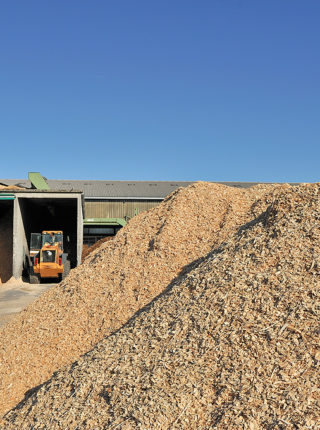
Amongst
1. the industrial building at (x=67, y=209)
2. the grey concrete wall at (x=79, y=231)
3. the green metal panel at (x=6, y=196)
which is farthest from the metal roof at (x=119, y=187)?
the green metal panel at (x=6, y=196)

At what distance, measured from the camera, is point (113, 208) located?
33.1 metres

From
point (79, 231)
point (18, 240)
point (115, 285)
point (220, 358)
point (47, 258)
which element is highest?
point (220, 358)

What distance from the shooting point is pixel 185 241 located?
9.68 meters

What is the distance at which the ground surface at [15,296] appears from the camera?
13.0 metres

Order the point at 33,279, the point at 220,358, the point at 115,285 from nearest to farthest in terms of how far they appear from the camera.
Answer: the point at 220,358 < the point at 115,285 < the point at 33,279

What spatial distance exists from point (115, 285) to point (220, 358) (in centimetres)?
444

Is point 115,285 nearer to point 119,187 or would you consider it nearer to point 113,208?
point 113,208

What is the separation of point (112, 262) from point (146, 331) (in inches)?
161

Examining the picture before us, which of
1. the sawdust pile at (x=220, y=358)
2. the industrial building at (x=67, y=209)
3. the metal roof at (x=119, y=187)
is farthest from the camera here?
the metal roof at (x=119, y=187)

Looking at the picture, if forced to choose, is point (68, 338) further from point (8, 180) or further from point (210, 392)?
point (8, 180)

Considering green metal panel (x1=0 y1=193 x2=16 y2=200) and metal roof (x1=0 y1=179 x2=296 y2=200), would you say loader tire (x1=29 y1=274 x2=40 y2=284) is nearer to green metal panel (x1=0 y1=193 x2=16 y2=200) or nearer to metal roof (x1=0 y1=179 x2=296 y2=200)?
green metal panel (x1=0 y1=193 x2=16 y2=200)

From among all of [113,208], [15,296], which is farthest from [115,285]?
[113,208]

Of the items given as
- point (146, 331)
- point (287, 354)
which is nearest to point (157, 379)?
point (146, 331)

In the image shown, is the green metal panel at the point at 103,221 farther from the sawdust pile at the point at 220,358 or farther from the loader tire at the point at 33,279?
the sawdust pile at the point at 220,358
